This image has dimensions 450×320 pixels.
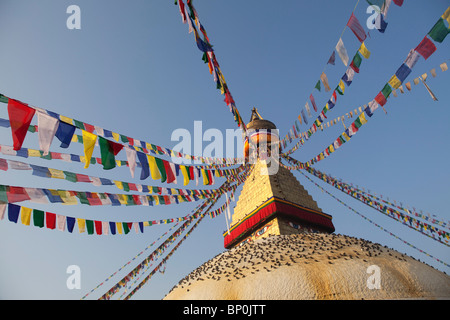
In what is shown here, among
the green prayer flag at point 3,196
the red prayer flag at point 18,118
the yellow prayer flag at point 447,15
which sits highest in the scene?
the yellow prayer flag at point 447,15

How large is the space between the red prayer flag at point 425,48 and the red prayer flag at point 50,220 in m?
7.08

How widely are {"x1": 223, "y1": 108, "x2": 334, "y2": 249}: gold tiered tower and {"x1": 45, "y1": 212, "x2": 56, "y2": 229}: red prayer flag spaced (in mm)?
5054

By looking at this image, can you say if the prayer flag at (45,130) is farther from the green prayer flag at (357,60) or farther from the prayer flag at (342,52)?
the green prayer flag at (357,60)

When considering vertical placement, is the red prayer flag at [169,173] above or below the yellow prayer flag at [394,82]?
below

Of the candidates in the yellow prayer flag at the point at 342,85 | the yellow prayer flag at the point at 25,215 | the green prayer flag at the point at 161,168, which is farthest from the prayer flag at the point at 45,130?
the yellow prayer flag at the point at 342,85

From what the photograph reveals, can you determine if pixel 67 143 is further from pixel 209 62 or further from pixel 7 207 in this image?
pixel 209 62

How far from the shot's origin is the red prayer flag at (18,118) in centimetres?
295

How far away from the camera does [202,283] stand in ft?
17.1

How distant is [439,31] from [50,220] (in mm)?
7169

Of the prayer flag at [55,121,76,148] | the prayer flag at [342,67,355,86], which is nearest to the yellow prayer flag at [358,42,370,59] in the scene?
the prayer flag at [342,67,355,86]

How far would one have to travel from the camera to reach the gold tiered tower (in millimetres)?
7660

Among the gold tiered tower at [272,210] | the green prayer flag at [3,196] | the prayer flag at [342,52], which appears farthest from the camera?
the gold tiered tower at [272,210]
